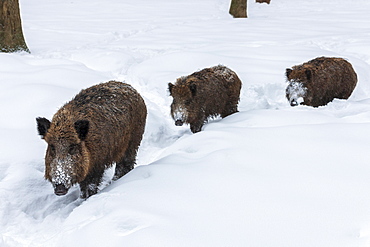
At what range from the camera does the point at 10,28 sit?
10625 mm

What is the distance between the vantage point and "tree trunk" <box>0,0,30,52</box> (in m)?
10.5

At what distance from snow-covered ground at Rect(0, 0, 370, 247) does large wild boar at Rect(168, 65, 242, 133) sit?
0.43 metres

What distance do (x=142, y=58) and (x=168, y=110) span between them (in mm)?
3599

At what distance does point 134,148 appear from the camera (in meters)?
5.53

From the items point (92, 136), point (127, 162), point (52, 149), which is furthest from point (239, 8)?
point (52, 149)

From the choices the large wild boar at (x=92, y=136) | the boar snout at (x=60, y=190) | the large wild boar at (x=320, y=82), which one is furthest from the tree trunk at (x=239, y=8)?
the boar snout at (x=60, y=190)

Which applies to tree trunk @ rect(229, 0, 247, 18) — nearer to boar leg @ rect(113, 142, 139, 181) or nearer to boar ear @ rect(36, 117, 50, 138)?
boar leg @ rect(113, 142, 139, 181)

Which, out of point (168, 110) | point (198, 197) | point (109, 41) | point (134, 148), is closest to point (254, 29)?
point (109, 41)

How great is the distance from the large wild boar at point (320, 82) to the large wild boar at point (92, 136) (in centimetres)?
362

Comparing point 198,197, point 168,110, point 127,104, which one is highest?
point 127,104

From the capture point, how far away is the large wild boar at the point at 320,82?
7836 millimetres

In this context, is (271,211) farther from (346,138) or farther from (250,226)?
(346,138)

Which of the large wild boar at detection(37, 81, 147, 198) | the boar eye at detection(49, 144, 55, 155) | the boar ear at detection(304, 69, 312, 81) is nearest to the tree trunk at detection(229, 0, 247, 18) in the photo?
the boar ear at detection(304, 69, 312, 81)

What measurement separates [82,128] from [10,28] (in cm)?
769
